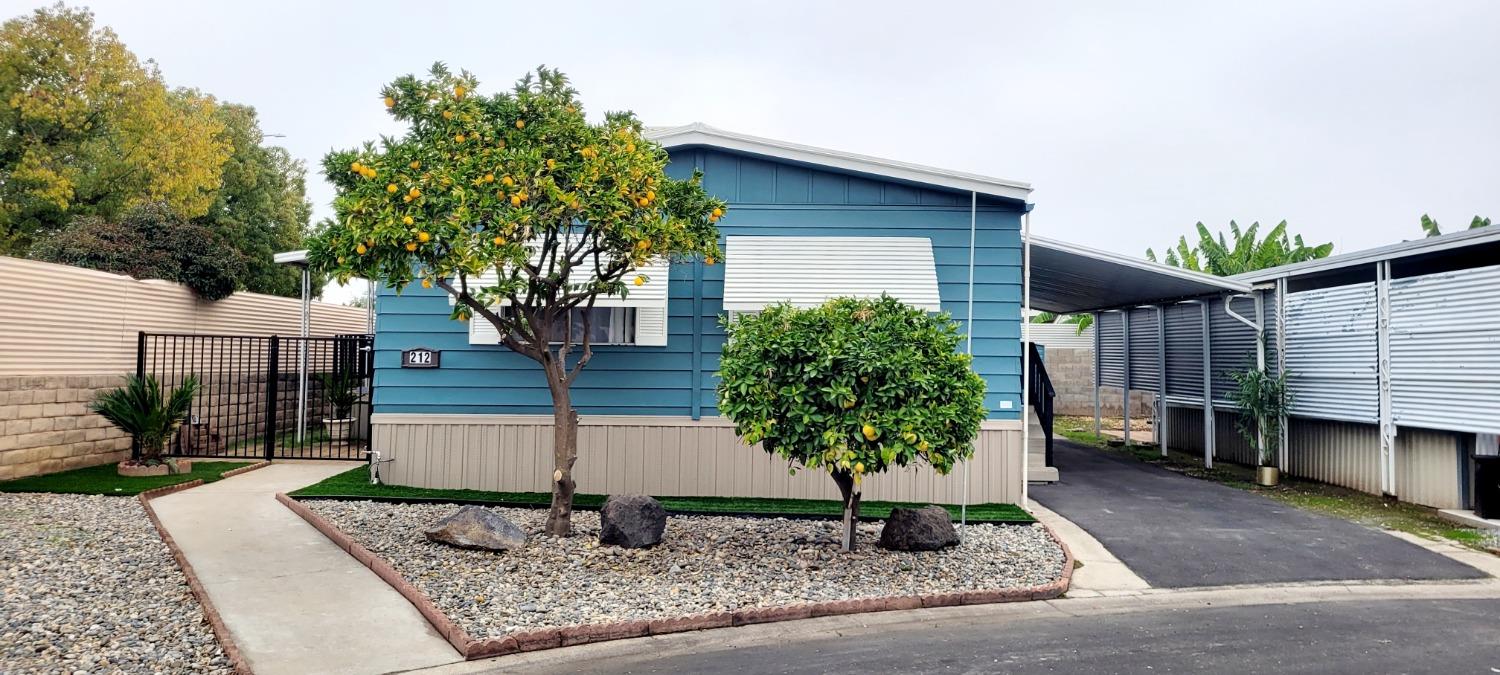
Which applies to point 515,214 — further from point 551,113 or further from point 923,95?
point 923,95

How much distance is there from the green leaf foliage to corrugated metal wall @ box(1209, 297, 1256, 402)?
8485mm

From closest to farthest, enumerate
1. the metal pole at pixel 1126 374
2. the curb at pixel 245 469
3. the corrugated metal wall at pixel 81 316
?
the corrugated metal wall at pixel 81 316
the curb at pixel 245 469
the metal pole at pixel 1126 374

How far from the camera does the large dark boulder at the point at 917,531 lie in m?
7.38

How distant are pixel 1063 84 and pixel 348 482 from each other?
1397 centimetres

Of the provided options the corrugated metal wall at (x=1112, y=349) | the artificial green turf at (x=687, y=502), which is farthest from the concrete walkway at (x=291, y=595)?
the corrugated metal wall at (x=1112, y=349)

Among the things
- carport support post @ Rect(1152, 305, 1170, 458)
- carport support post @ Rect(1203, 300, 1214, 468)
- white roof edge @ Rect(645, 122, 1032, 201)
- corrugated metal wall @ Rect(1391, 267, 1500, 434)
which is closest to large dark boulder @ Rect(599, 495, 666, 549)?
white roof edge @ Rect(645, 122, 1032, 201)

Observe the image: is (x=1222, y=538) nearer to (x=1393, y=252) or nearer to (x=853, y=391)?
(x=1393, y=252)

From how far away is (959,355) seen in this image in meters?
6.86

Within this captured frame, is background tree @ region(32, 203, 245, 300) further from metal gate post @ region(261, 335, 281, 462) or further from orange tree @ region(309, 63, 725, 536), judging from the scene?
orange tree @ region(309, 63, 725, 536)

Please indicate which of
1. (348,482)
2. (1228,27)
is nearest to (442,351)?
(348,482)

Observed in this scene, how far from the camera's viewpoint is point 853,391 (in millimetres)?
6488

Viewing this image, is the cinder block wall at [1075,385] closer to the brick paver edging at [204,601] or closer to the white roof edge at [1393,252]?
the white roof edge at [1393,252]

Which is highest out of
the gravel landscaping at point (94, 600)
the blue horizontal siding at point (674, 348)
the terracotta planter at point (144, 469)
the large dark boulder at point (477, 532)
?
the blue horizontal siding at point (674, 348)

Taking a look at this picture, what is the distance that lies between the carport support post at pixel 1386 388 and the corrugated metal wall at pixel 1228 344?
239 centimetres
